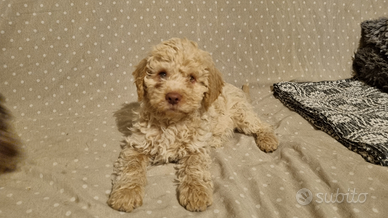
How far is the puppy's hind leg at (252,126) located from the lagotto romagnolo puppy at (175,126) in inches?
1.6

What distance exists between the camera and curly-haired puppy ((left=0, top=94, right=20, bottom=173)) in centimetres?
155

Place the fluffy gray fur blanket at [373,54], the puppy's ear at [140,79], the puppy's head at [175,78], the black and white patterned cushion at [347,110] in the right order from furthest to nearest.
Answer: the fluffy gray fur blanket at [373,54], the black and white patterned cushion at [347,110], the puppy's ear at [140,79], the puppy's head at [175,78]

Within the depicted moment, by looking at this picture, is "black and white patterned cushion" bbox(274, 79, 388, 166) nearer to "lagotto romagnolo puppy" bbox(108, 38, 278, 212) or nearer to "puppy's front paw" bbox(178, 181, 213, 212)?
"lagotto romagnolo puppy" bbox(108, 38, 278, 212)

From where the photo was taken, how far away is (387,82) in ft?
8.75

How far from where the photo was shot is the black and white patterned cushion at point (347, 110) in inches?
70.8

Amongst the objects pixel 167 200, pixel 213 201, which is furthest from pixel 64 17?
pixel 213 201

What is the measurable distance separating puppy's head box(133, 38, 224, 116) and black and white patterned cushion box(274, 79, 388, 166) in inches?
43.3

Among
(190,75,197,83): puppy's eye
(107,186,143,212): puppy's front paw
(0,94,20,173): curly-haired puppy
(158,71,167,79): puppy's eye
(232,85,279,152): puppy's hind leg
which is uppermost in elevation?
(158,71,167,79): puppy's eye

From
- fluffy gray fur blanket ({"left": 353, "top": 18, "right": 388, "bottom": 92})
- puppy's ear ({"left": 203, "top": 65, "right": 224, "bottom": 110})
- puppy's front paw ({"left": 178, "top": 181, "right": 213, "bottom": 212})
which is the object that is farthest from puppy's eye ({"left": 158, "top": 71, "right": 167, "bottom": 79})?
fluffy gray fur blanket ({"left": 353, "top": 18, "right": 388, "bottom": 92})

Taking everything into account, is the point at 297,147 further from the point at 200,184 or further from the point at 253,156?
the point at 200,184

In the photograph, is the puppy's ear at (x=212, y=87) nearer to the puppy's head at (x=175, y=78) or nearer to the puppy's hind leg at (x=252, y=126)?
the puppy's head at (x=175, y=78)

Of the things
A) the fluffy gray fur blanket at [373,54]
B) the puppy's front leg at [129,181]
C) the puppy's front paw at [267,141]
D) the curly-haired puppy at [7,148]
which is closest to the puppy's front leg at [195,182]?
the puppy's front leg at [129,181]

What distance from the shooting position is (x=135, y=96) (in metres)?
2.54

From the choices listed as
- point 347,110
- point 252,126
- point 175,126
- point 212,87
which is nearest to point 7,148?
point 175,126
